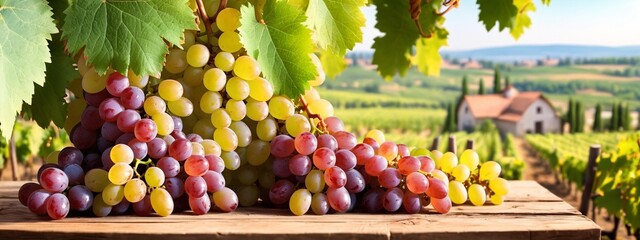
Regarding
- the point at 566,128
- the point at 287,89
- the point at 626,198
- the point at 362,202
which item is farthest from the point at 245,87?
the point at 566,128

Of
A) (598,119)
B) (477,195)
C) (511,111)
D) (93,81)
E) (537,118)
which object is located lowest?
(537,118)

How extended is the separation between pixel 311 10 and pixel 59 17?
1.25 feet

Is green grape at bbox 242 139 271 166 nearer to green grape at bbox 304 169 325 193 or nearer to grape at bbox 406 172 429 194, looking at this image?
green grape at bbox 304 169 325 193

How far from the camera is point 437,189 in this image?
990 mm

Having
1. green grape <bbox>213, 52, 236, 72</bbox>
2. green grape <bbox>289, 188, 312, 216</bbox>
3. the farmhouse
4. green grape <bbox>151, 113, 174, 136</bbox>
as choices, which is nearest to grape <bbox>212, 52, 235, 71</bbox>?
green grape <bbox>213, 52, 236, 72</bbox>

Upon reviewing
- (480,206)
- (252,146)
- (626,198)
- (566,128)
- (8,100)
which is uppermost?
(8,100)

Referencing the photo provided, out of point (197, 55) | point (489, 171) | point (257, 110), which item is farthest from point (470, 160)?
point (197, 55)

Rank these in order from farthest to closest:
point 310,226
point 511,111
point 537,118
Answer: point 537,118
point 511,111
point 310,226

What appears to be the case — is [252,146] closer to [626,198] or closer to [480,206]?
[480,206]

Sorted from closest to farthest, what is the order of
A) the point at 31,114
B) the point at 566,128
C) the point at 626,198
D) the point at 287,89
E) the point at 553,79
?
the point at 287,89 → the point at 31,114 → the point at 626,198 → the point at 566,128 → the point at 553,79

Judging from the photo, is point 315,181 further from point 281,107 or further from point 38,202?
point 38,202

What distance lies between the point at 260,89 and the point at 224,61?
7 cm

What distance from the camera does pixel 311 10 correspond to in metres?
1.04

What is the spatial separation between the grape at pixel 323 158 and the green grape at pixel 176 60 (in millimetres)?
234
